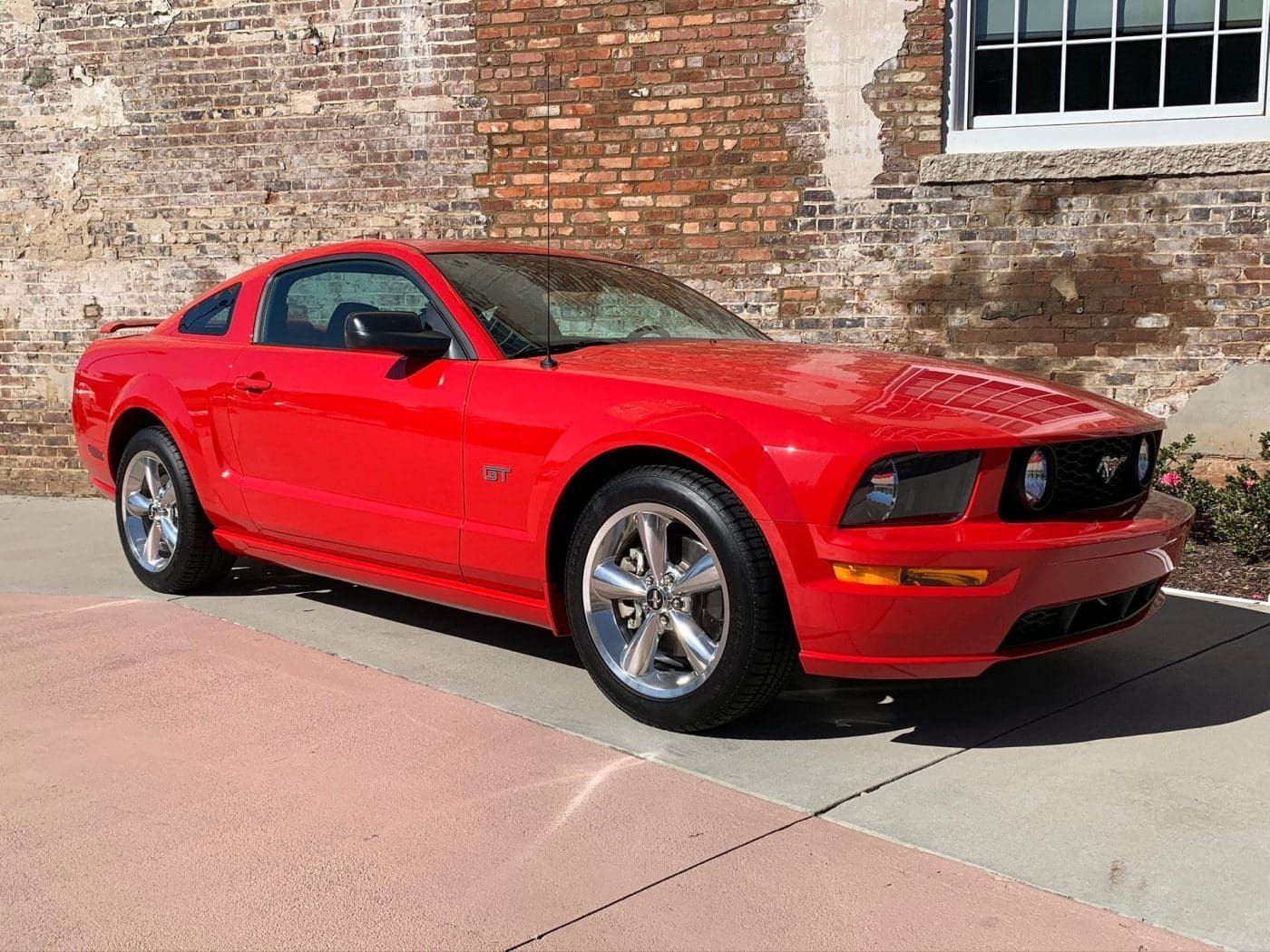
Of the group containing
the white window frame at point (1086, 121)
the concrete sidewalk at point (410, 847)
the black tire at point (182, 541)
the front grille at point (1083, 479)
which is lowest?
the concrete sidewalk at point (410, 847)

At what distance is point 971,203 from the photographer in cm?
749

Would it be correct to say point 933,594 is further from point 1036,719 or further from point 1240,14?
point 1240,14

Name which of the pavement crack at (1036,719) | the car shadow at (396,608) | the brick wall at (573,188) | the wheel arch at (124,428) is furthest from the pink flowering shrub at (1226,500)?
the wheel arch at (124,428)

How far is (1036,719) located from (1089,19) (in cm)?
502

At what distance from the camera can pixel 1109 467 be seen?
390 centimetres

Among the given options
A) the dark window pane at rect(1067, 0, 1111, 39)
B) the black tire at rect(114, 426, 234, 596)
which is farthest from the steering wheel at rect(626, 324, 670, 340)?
the dark window pane at rect(1067, 0, 1111, 39)

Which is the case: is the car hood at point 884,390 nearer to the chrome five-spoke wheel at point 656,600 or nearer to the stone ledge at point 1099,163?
→ the chrome five-spoke wheel at point 656,600

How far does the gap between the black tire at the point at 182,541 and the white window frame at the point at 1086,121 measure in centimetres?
463

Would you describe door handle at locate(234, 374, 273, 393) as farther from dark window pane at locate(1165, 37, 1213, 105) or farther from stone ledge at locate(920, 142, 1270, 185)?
dark window pane at locate(1165, 37, 1213, 105)

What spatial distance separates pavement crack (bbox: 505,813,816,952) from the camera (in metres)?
2.68

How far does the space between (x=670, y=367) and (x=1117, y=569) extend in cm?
146

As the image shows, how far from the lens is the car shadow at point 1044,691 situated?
396 cm

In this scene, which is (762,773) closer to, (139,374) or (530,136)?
(139,374)

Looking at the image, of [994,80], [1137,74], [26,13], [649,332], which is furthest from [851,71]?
[26,13]
